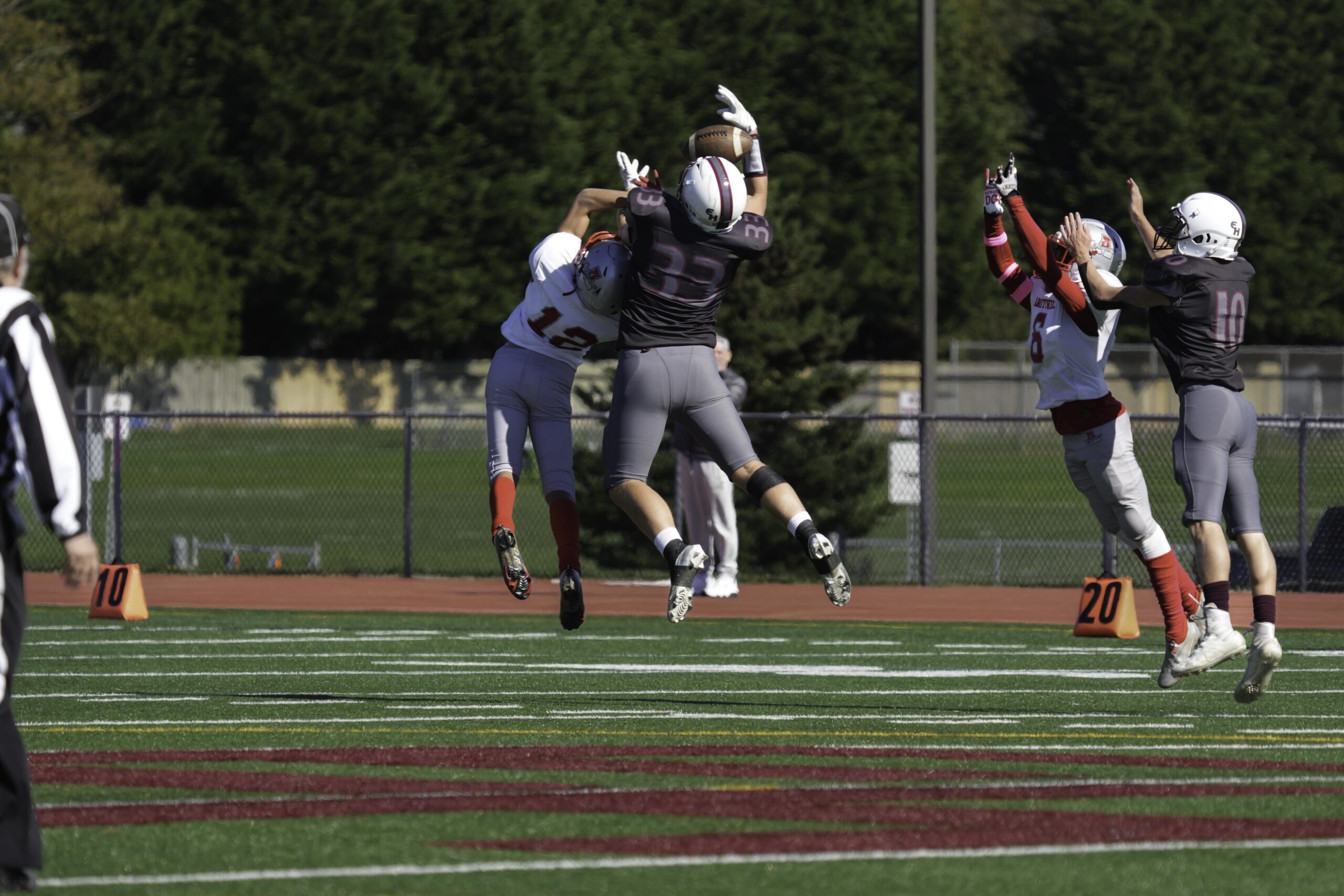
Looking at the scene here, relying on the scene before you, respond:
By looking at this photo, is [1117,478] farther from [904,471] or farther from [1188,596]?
[904,471]

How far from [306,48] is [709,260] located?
1956 inches

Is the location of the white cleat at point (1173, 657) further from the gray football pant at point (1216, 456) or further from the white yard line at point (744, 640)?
the white yard line at point (744, 640)

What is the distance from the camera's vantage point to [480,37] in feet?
194

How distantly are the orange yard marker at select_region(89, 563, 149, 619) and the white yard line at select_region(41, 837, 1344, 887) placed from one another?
1066 cm

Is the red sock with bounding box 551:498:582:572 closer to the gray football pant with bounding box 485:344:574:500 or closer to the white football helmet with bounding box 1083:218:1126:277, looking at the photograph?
the gray football pant with bounding box 485:344:574:500

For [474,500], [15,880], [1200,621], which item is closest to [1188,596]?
[1200,621]

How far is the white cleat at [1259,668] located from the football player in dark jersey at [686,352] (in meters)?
1.72

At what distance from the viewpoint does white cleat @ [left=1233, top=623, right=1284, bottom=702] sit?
9.20 metres

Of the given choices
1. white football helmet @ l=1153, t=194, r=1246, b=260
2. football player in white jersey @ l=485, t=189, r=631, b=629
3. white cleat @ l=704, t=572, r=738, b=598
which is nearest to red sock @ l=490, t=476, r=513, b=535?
football player in white jersey @ l=485, t=189, r=631, b=629

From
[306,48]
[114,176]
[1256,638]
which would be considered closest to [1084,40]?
[306,48]

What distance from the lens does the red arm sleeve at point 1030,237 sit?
1029 cm

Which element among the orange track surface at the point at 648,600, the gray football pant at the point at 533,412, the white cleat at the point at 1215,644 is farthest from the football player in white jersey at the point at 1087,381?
the orange track surface at the point at 648,600

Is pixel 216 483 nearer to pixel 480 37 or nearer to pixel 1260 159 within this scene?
pixel 480 37

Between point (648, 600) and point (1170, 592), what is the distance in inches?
329
